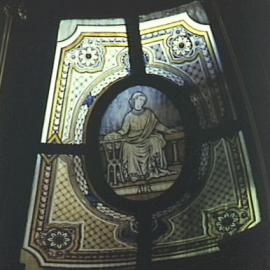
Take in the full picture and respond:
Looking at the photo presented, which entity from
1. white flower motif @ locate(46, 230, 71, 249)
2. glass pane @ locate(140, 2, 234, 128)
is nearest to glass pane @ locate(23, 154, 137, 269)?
white flower motif @ locate(46, 230, 71, 249)

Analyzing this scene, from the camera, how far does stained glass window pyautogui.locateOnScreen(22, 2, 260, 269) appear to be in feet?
11.7

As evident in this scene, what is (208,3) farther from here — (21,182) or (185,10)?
(21,182)

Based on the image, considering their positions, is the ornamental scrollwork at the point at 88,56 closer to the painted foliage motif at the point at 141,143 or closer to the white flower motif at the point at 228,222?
the painted foliage motif at the point at 141,143

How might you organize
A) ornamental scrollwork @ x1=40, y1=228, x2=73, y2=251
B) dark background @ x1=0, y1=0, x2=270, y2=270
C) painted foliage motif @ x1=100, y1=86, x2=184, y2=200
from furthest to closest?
painted foliage motif @ x1=100, y1=86, x2=184, y2=200 < ornamental scrollwork @ x1=40, y1=228, x2=73, y2=251 < dark background @ x1=0, y1=0, x2=270, y2=270

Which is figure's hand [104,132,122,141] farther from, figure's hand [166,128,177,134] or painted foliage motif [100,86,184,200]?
figure's hand [166,128,177,134]

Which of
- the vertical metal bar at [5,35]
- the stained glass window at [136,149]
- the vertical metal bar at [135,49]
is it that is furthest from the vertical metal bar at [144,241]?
the vertical metal bar at [5,35]

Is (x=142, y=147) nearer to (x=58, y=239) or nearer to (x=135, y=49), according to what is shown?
(x=135, y=49)

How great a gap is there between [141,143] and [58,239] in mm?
642

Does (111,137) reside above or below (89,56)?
below

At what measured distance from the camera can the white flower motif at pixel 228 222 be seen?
350 cm

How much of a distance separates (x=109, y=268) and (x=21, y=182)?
60cm


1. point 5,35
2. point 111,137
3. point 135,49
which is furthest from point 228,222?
point 5,35

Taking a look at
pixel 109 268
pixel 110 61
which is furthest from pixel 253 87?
pixel 109 268

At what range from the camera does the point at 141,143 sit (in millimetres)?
3820
